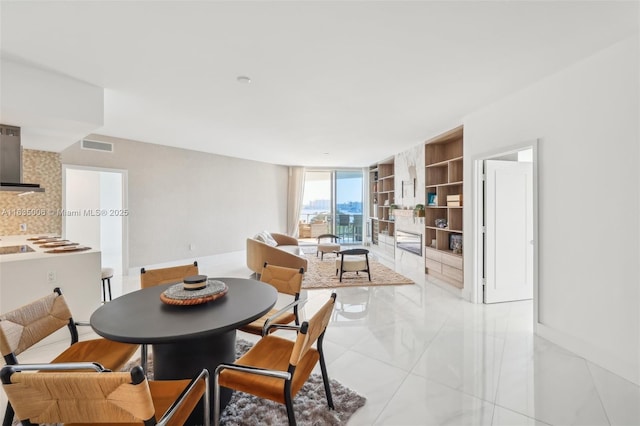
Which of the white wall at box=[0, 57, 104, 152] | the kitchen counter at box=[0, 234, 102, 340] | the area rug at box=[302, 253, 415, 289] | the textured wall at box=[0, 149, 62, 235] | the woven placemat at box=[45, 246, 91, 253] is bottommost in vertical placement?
the area rug at box=[302, 253, 415, 289]

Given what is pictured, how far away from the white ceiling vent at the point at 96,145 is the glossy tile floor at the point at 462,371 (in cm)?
374

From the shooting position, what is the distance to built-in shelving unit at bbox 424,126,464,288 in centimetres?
473

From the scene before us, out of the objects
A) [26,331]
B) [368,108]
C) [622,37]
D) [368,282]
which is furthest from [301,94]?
[368,282]

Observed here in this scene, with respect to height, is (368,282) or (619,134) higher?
(619,134)

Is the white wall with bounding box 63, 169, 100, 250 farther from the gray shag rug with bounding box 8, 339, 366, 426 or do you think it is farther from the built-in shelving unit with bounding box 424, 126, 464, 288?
the built-in shelving unit with bounding box 424, 126, 464, 288

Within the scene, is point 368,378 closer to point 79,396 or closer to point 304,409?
point 304,409

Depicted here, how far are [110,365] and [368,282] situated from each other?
398 centimetres

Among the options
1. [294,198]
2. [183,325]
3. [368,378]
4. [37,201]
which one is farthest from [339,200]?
[183,325]

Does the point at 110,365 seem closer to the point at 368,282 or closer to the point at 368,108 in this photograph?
the point at 368,108

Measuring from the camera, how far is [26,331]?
1.58 metres

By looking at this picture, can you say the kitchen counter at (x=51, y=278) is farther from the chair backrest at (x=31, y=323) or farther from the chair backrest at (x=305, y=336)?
the chair backrest at (x=305, y=336)

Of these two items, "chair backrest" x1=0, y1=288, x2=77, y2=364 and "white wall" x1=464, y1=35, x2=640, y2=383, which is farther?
"white wall" x1=464, y1=35, x2=640, y2=383

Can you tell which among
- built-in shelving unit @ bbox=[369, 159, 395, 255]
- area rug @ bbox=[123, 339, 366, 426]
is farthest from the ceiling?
built-in shelving unit @ bbox=[369, 159, 395, 255]

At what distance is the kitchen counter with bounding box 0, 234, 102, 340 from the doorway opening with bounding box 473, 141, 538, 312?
480cm
